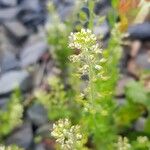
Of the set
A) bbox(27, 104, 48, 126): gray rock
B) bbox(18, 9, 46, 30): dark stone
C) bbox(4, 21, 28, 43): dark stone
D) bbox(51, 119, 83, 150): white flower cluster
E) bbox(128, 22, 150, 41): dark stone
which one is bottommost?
bbox(27, 104, 48, 126): gray rock

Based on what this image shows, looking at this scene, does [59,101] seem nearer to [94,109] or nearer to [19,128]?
[19,128]

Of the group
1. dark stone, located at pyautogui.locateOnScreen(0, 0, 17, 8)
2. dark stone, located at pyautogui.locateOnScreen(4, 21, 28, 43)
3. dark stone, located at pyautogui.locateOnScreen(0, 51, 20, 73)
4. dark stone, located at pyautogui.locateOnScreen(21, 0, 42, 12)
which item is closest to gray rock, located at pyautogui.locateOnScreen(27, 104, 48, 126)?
dark stone, located at pyautogui.locateOnScreen(0, 51, 20, 73)

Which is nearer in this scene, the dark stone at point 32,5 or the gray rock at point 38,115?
the gray rock at point 38,115

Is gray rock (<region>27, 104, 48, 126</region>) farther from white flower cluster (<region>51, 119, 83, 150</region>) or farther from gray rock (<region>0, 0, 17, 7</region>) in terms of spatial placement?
white flower cluster (<region>51, 119, 83, 150</region>)

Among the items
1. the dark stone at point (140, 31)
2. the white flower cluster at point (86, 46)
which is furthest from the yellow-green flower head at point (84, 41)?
the dark stone at point (140, 31)

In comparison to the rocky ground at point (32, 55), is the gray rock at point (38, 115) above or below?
below

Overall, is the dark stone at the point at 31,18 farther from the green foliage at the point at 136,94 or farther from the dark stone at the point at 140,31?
the green foliage at the point at 136,94
